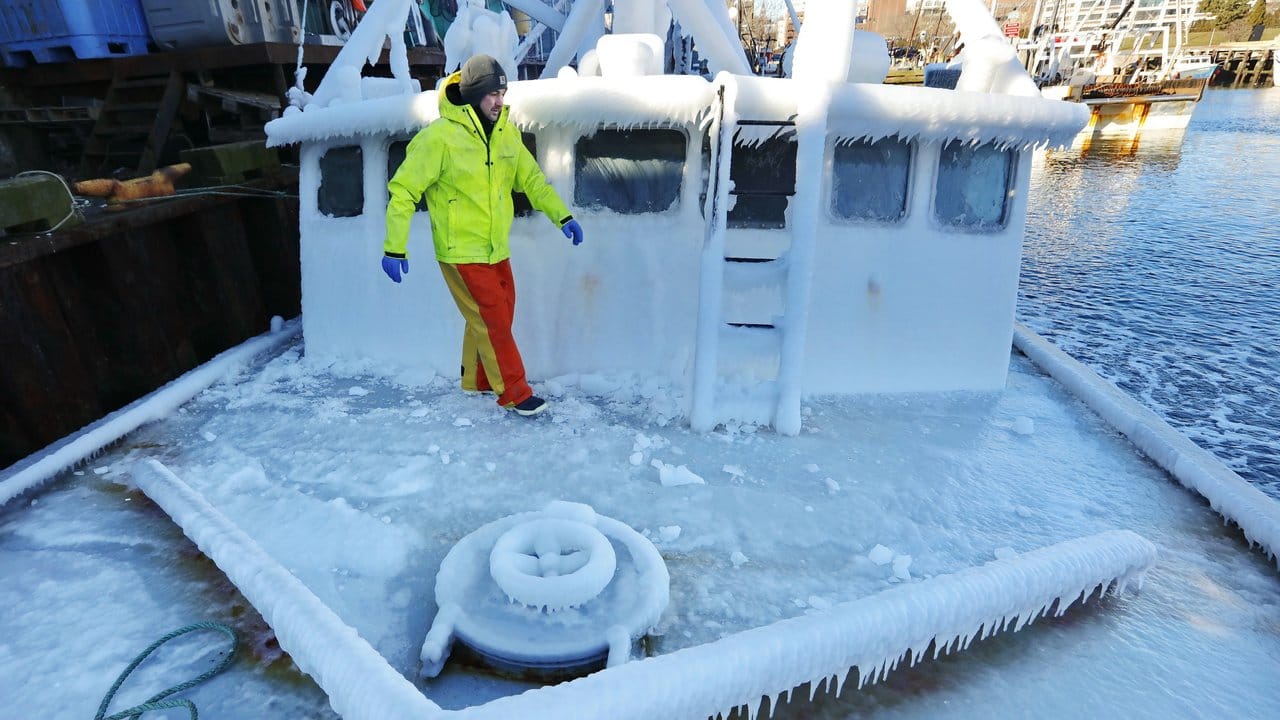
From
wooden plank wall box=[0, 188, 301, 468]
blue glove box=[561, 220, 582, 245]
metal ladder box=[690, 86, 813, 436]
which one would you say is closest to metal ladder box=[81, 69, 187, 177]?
wooden plank wall box=[0, 188, 301, 468]

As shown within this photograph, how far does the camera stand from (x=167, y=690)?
6.35 feet

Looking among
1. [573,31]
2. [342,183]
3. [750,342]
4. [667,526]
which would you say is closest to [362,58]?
[342,183]

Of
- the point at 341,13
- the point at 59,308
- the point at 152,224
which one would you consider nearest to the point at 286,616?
the point at 59,308

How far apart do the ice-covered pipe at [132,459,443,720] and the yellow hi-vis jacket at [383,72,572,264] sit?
135 centimetres

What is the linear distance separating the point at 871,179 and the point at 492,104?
201 centimetres

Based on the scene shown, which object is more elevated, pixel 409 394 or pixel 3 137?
pixel 3 137

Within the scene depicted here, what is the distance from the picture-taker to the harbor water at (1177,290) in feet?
20.1

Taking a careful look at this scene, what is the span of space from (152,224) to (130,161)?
3.33 meters

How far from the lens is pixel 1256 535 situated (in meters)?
2.73

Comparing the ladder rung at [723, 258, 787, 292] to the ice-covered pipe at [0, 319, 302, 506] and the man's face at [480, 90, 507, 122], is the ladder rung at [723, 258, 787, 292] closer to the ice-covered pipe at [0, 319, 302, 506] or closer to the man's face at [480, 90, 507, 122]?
the man's face at [480, 90, 507, 122]

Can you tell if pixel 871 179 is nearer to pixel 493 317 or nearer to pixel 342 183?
pixel 493 317

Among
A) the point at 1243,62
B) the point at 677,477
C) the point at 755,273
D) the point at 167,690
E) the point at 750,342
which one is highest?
the point at 1243,62

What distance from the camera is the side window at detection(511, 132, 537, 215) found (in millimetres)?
3781

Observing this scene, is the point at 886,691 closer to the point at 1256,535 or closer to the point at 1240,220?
the point at 1256,535
